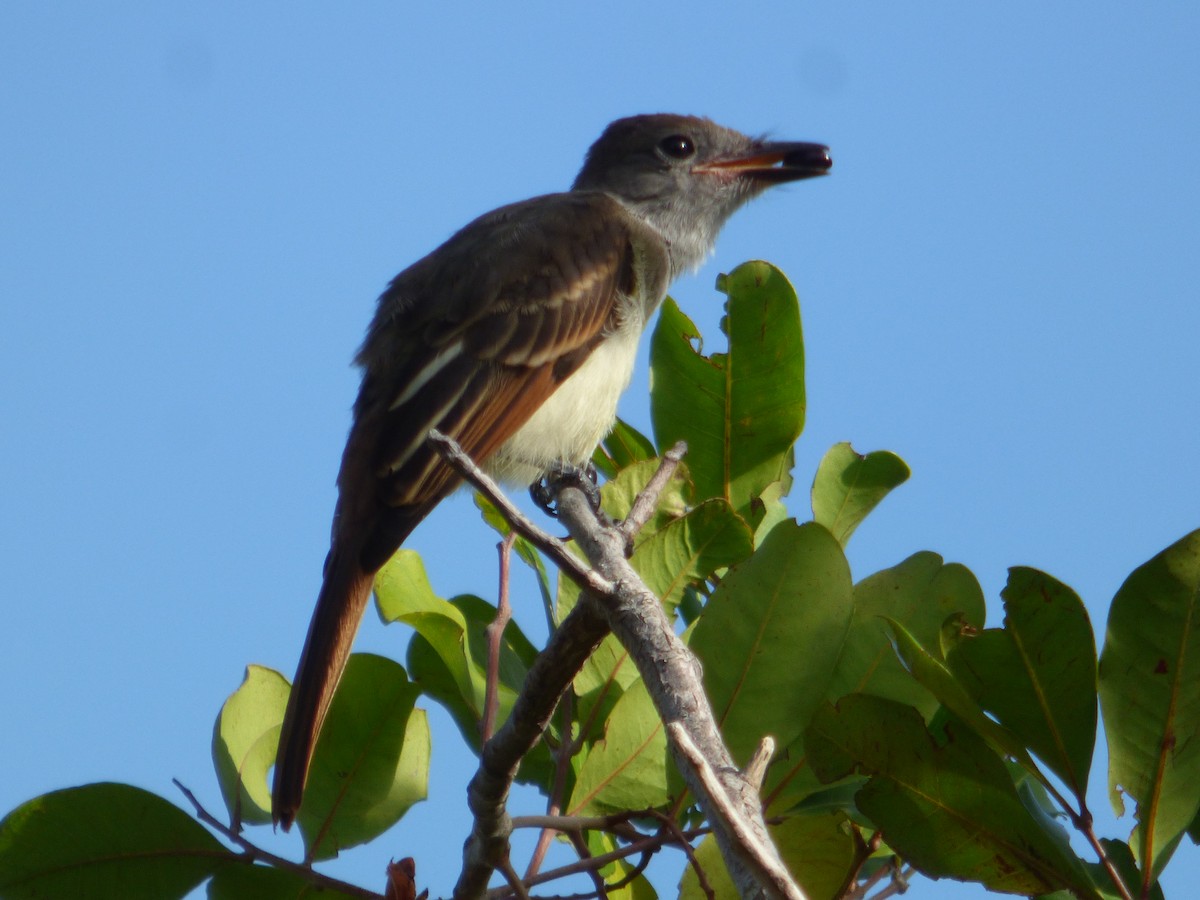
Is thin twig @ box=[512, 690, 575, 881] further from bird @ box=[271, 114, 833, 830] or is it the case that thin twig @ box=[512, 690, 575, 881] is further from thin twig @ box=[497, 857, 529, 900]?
bird @ box=[271, 114, 833, 830]


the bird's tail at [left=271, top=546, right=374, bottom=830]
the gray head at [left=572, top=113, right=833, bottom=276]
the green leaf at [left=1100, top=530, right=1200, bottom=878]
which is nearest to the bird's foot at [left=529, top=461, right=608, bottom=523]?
the bird's tail at [left=271, top=546, right=374, bottom=830]

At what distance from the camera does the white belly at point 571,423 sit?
4277 mm

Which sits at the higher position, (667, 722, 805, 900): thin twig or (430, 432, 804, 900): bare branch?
(430, 432, 804, 900): bare branch

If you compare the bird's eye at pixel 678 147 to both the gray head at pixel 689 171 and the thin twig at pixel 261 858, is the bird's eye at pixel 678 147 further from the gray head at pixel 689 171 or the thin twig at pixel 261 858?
the thin twig at pixel 261 858

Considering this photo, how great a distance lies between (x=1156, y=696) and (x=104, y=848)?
183 cm

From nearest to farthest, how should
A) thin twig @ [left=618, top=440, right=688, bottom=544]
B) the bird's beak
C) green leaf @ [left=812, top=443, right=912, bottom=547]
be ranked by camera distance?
thin twig @ [left=618, top=440, right=688, bottom=544] → green leaf @ [left=812, top=443, right=912, bottom=547] → the bird's beak

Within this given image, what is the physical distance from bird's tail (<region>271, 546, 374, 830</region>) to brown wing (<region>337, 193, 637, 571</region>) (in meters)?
0.13

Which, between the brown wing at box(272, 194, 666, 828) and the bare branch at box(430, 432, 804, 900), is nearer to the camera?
the bare branch at box(430, 432, 804, 900)

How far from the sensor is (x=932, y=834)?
7.12 feet

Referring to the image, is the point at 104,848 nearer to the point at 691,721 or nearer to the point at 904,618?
the point at 691,721

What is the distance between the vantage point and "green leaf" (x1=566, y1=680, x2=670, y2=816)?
256cm

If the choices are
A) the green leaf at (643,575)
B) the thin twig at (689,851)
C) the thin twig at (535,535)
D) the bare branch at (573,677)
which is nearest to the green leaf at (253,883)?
the bare branch at (573,677)

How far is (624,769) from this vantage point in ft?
8.41

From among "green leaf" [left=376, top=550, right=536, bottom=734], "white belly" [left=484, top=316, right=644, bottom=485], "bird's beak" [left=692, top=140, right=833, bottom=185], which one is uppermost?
"bird's beak" [left=692, top=140, right=833, bottom=185]
